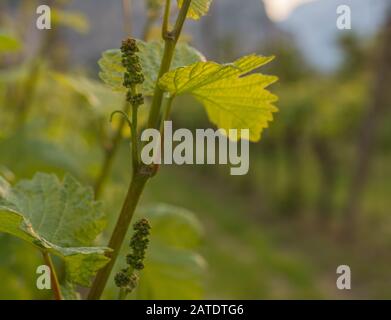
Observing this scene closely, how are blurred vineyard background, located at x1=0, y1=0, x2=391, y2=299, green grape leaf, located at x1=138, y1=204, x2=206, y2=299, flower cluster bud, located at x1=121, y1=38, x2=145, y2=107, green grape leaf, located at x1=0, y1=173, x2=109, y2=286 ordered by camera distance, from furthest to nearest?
blurred vineyard background, located at x1=0, y1=0, x2=391, y2=299 < green grape leaf, located at x1=138, y1=204, x2=206, y2=299 < green grape leaf, located at x1=0, y1=173, x2=109, y2=286 < flower cluster bud, located at x1=121, y1=38, x2=145, y2=107

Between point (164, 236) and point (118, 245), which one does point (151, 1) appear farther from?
point (118, 245)

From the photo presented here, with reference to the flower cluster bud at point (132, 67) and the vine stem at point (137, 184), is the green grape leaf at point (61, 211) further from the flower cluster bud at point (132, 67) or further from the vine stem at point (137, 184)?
the flower cluster bud at point (132, 67)

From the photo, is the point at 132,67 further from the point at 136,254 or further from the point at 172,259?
the point at 172,259

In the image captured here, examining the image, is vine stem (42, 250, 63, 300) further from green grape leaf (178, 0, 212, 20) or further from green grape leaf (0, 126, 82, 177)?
green grape leaf (0, 126, 82, 177)

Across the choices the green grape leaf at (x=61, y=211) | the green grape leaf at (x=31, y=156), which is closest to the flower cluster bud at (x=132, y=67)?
the green grape leaf at (x=61, y=211)

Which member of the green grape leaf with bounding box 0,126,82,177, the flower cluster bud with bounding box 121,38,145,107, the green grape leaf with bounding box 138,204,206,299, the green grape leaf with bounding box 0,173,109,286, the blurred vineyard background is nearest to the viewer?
the flower cluster bud with bounding box 121,38,145,107

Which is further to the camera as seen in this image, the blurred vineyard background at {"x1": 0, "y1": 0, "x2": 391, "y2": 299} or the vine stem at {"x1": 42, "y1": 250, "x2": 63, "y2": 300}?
the blurred vineyard background at {"x1": 0, "y1": 0, "x2": 391, "y2": 299}

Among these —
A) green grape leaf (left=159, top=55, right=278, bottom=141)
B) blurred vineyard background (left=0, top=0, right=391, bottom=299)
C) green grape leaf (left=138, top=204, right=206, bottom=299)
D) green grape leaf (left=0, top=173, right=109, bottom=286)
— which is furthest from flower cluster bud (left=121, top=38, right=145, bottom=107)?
green grape leaf (left=138, top=204, right=206, bottom=299)
